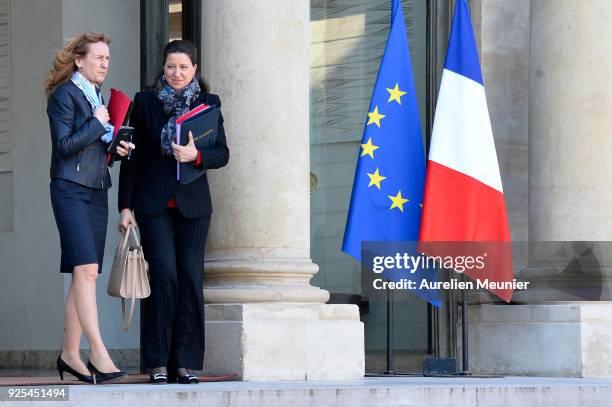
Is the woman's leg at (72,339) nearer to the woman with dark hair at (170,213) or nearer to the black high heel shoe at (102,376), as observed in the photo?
the black high heel shoe at (102,376)

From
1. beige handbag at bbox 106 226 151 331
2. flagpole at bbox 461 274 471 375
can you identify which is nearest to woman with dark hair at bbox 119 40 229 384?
beige handbag at bbox 106 226 151 331

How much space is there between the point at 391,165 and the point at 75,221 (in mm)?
3238

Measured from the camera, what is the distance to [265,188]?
35.5ft

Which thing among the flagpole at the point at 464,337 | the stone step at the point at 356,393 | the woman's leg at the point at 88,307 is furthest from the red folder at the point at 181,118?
the flagpole at the point at 464,337

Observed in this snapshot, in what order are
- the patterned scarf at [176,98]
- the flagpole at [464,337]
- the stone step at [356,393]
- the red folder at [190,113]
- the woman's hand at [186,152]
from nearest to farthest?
1. the stone step at [356,393]
2. the woman's hand at [186,152]
3. the red folder at [190,113]
4. the patterned scarf at [176,98]
5. the flagpole at [464,337]

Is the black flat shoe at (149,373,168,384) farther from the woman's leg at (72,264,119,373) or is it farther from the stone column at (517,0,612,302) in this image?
the stone column at (517,0,612,302)

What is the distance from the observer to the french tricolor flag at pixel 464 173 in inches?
Answer: 467

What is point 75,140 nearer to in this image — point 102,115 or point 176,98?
point 102,115

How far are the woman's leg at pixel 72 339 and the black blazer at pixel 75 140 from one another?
2.40ft

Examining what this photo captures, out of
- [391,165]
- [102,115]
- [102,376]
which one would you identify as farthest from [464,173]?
[102,376]

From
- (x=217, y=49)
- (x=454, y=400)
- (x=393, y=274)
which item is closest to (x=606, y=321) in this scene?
(x=393, y=274)

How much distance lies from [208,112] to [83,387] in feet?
6.43

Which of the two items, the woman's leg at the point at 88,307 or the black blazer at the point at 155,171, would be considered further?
the black blazer at the point at 155,171

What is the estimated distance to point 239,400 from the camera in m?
9.09
